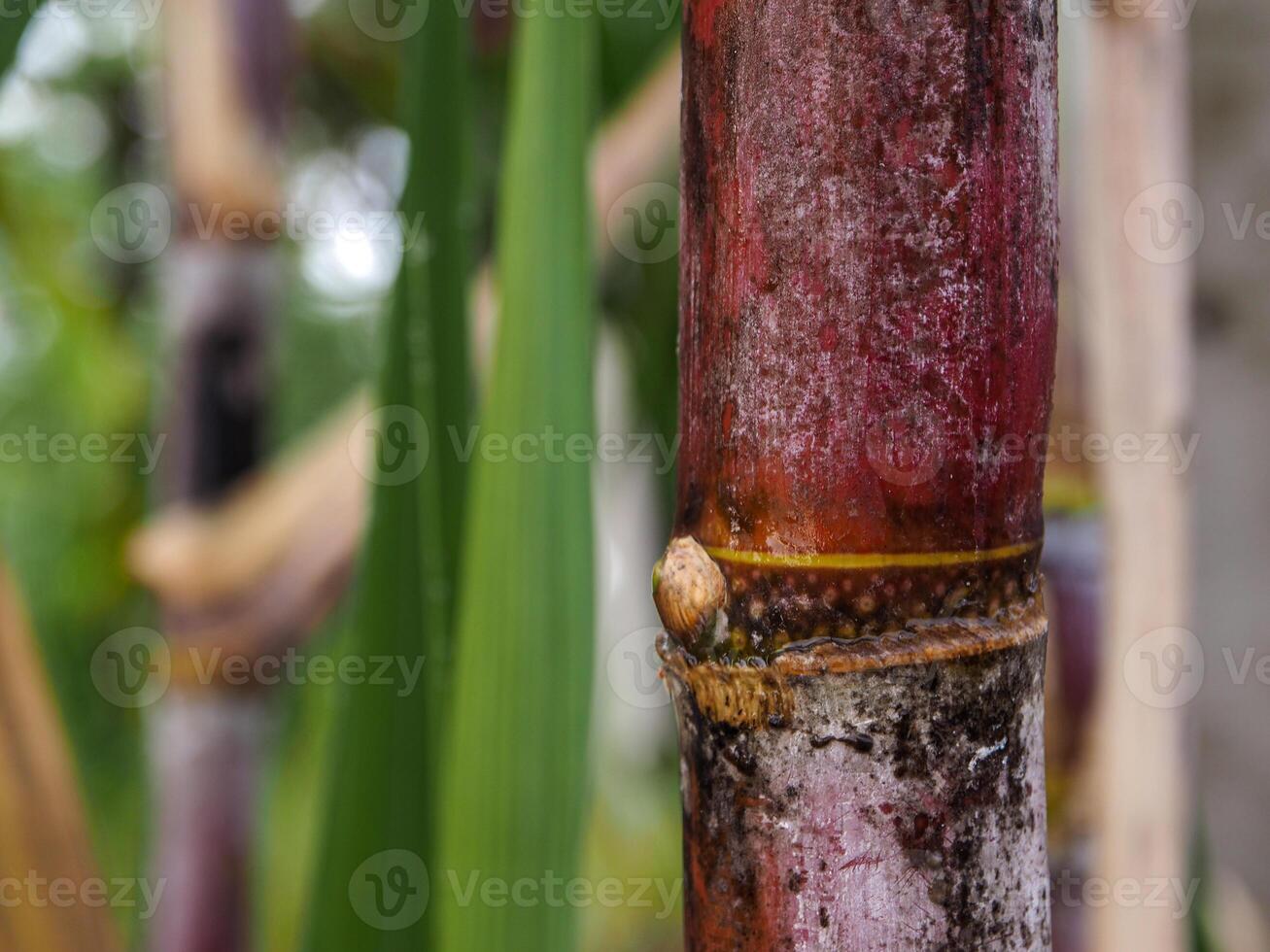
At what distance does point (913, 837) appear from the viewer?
0.35 feet

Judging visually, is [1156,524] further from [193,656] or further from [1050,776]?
[193,656]

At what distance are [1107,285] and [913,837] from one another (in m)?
0.21

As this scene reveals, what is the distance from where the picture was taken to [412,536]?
246 mm

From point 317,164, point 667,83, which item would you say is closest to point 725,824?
point 667,83
